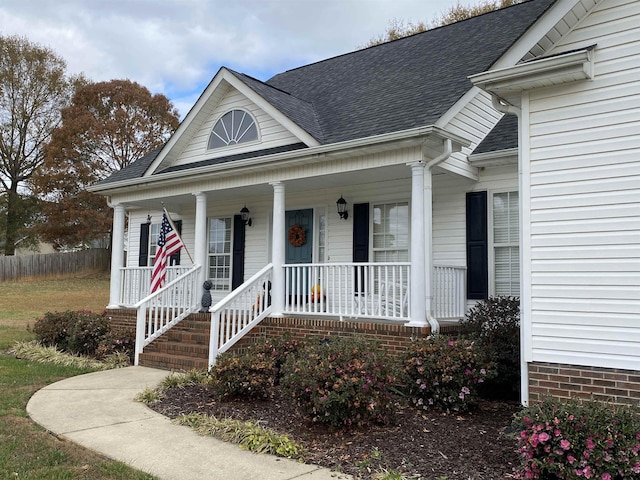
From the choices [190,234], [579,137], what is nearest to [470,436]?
[579,137]

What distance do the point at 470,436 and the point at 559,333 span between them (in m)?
1.31

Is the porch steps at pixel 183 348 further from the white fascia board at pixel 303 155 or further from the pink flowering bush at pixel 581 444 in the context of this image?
the pink flowering bush at pixel 581 444

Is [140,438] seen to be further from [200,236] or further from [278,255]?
[200,236]

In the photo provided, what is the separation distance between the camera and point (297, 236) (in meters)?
11.3

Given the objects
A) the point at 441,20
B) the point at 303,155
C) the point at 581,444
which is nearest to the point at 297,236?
the point at 303,155

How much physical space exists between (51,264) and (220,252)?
74.3 feet

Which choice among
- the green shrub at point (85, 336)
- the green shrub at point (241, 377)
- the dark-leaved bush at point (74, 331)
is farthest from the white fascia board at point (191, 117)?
the green shrub at point (241, 377)

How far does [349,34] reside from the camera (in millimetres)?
30188

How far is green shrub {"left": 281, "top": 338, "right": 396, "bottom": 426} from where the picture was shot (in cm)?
525

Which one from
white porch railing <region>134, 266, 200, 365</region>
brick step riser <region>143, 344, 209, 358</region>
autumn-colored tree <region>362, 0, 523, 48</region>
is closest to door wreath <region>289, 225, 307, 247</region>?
white porch railing <region>134, 266, 200, 365</region>

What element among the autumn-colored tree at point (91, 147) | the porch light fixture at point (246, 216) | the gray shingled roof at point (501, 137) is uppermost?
the autumn-colored tree at point (91, 147)

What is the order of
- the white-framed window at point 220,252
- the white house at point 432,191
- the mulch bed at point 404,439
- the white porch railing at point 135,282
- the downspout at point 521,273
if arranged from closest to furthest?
the mulch bed at point 404,439 < the white house at point 432,191 < the downspout at point 521,273 < the white porch railing at point 135,282 < the white-framed window at point 220,252

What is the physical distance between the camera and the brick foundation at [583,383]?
4844 millimetres

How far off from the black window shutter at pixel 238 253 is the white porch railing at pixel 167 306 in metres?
1.61
